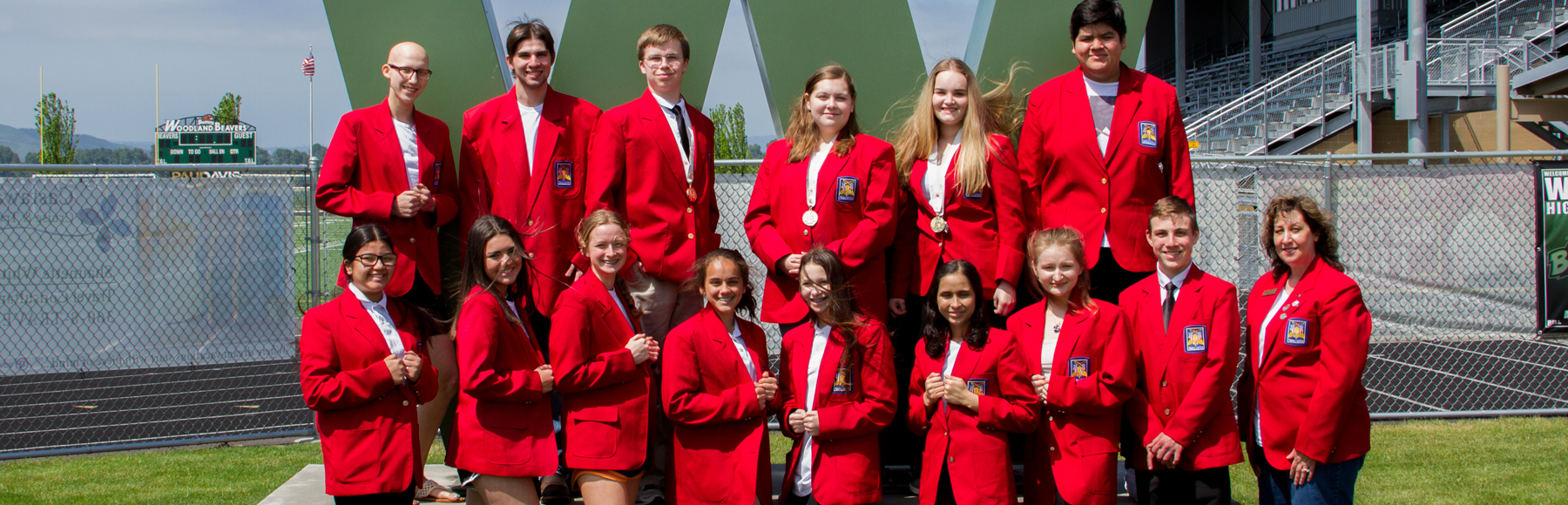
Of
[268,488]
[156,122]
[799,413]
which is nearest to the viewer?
[799,413]

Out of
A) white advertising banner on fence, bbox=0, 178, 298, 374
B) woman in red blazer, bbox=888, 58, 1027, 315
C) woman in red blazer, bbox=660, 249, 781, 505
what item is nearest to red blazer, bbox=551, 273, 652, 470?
woman in red blazer, bbox=660, 249, 781, 505

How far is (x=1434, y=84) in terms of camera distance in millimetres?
16625

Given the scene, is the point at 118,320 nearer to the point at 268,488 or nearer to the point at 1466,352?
the point at 268,488

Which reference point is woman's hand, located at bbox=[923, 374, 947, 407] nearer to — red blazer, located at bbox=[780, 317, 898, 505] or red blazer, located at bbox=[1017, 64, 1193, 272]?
red blazer, located at bbox=[780, 317, 898, 505]

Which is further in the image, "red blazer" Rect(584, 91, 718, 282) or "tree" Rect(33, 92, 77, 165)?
"tree" Rect(33, 92, 77, 165)

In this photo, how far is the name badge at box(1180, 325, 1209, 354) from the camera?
3.15 m

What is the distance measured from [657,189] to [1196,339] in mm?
1948

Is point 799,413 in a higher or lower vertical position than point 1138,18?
lower

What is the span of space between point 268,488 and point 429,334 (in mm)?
2245

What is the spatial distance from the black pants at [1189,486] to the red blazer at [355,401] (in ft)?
8.08

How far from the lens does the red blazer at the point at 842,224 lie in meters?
3.52

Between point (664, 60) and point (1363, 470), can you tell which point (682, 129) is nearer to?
point (664, 60)

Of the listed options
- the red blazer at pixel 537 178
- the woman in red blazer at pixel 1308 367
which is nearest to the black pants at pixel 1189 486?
the woman in red blazer at pixel 1308 367

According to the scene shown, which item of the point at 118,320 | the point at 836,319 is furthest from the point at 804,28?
the point at 118,320
